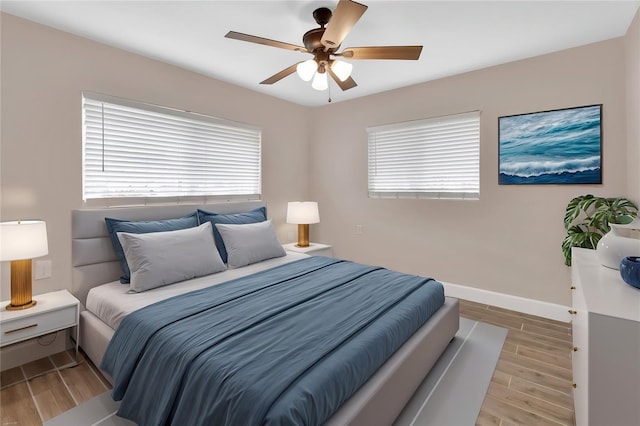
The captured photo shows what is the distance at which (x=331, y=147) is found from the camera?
4621mm

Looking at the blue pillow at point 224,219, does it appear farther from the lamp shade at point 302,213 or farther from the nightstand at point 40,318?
the nightstand at point 40,318

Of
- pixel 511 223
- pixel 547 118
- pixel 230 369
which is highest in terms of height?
pixel 547 118

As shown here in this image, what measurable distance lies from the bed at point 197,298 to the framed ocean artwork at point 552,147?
162 cm

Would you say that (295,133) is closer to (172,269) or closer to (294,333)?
(172,269)

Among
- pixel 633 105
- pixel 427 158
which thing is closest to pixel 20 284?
pixel 427 158

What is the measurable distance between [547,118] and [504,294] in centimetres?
182

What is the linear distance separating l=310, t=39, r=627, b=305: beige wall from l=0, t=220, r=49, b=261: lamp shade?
3123 mm

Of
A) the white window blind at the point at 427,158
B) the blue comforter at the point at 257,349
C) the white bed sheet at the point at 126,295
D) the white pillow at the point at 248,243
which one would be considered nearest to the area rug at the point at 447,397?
the blue comforter at the point at 257,349

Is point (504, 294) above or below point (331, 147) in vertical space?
below

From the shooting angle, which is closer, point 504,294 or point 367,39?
point 367,39

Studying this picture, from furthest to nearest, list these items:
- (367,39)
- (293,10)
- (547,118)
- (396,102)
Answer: (396,102), (547,118), (367,39), (293,10)

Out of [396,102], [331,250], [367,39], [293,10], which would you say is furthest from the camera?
[331,250]

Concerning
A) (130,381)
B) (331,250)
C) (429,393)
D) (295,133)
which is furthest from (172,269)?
(295,133)

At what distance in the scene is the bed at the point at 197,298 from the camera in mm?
1498
